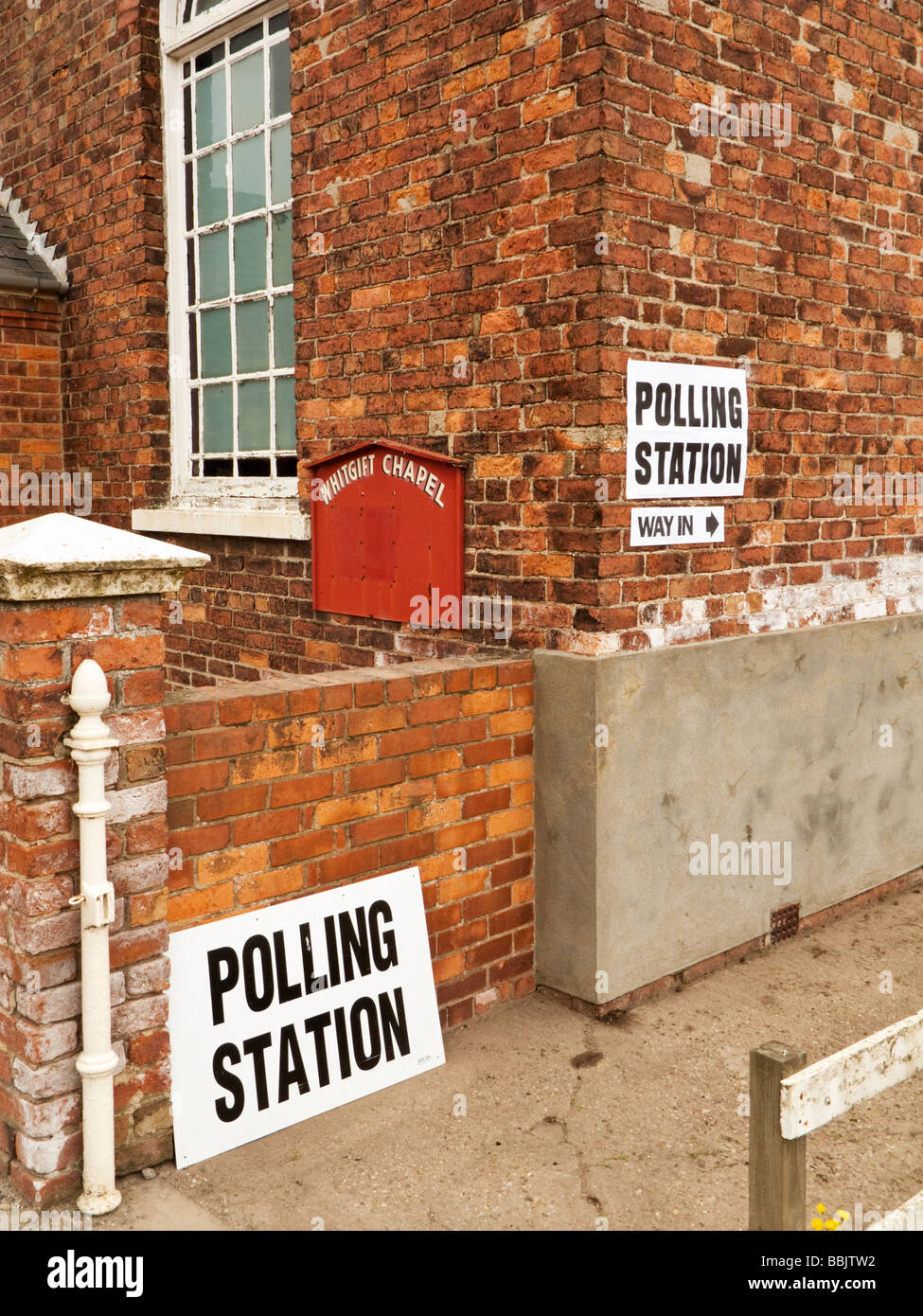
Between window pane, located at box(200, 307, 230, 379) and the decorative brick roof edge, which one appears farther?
the decorative brick roof edge

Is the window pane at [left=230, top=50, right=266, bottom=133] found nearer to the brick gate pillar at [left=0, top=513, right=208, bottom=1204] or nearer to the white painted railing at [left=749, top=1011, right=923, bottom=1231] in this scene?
the brick gate pillar at [left=0, top=513, right=208, bottom=1204]

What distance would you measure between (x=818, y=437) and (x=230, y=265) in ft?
10.4

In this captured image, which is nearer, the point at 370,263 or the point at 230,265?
the point at 370,263

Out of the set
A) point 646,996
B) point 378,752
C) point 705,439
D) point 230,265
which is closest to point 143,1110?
point 378,752

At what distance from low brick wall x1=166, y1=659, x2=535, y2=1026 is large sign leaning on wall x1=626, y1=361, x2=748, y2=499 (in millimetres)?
873

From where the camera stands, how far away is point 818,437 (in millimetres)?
4992

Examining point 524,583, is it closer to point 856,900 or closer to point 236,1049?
point 236,1049

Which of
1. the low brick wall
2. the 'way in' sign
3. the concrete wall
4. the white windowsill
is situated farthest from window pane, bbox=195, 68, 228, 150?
the concrete wall

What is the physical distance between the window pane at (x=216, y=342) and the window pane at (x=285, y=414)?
0.56m

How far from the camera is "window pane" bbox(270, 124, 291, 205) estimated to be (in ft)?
18.3

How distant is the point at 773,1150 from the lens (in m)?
2.27

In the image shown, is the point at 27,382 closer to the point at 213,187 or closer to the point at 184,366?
the point at 184,366

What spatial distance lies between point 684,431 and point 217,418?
2994 millimetres

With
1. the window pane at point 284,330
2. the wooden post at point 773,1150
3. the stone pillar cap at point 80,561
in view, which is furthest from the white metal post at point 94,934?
the window pane at point 284,330
